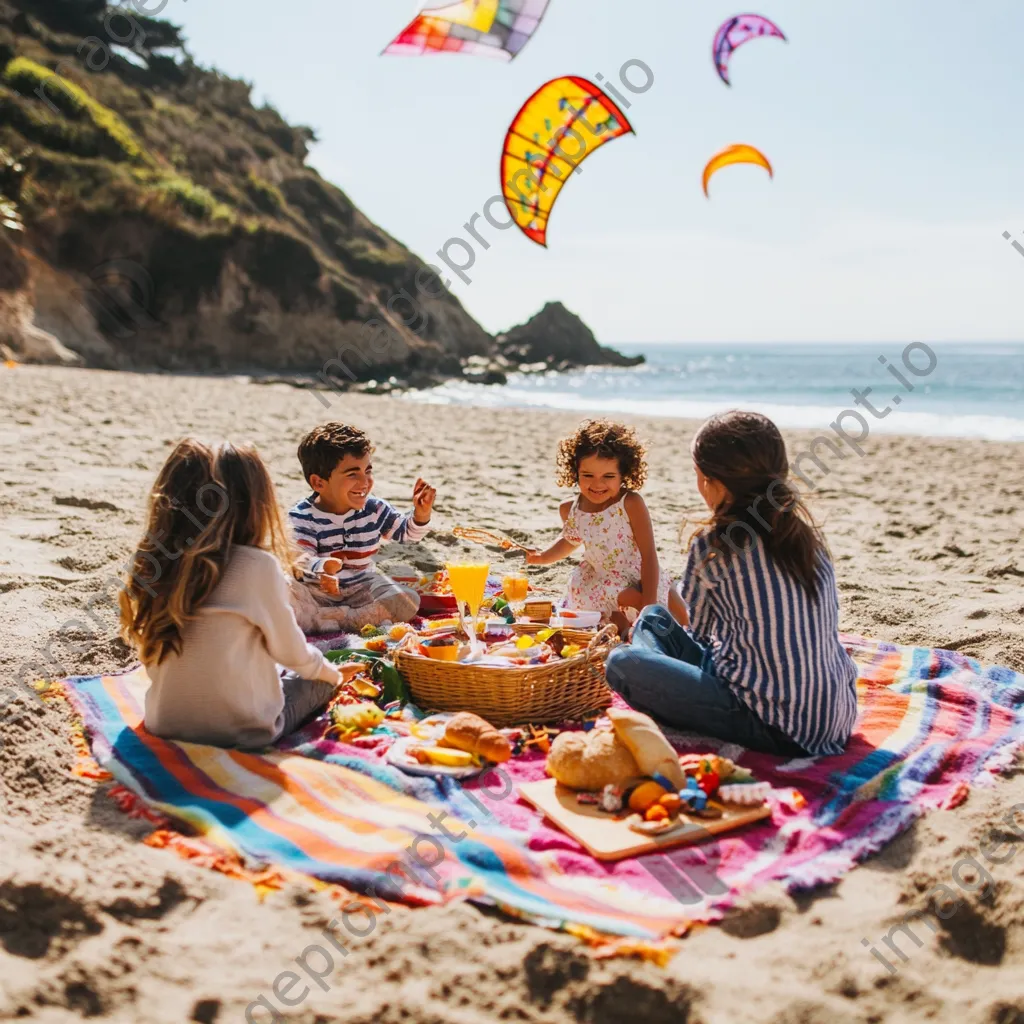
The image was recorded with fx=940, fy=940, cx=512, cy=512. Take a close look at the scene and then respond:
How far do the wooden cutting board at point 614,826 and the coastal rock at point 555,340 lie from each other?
47.9 metres

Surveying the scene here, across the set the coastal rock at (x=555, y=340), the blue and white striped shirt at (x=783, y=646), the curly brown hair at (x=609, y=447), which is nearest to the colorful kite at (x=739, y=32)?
the curly brown hair at (x=609, y=447)

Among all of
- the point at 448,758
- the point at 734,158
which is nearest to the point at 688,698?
the point at 448,758

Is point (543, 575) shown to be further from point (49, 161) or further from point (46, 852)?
point (49, 161)

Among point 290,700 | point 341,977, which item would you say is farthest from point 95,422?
point 341,977

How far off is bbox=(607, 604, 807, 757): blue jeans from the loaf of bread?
43 centimetres

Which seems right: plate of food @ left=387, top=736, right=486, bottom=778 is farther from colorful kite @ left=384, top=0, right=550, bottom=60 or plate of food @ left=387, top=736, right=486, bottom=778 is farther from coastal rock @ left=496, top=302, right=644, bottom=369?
coastal rock @ left=496, top=302, right=644, bottom=369

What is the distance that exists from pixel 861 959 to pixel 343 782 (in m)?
1.30

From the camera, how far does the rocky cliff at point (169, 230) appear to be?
19.7 metres

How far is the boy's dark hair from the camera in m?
3.84

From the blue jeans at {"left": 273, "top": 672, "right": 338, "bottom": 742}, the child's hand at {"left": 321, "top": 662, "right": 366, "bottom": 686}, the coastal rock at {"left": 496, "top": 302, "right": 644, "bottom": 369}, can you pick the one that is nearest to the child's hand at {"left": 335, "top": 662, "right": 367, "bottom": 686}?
the child's hand at {"left": 321, "top": 662, "right": 366, "bottom": 686}

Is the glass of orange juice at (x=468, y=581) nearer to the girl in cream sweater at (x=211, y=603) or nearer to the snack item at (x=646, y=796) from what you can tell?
the girl in cream sweater at (x=211, y=603)

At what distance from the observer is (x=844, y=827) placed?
223 cm

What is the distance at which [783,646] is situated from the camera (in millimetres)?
2582

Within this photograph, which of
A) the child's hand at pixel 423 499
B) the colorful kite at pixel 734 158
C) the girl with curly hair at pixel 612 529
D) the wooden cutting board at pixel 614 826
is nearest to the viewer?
the wooden cutting board at pixel 614 826
